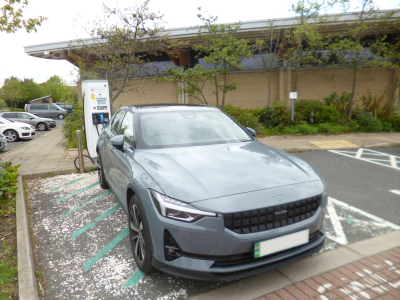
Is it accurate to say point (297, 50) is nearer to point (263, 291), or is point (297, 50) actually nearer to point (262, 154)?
point (262, 154)

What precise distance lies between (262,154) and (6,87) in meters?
51.8

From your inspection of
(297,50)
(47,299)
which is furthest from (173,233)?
(297,50)

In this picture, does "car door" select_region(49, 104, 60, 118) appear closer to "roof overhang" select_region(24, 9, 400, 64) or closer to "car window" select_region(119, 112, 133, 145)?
"roof overhang" select_region(24, 9, 400, 64)

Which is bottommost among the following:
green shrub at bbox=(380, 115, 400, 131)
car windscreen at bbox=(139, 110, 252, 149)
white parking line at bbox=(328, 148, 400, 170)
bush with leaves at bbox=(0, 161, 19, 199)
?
white parking line at bbox=(328, 148, 400, 170)

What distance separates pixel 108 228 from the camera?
12.3ft

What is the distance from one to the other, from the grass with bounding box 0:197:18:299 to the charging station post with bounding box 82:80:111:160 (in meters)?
2.70

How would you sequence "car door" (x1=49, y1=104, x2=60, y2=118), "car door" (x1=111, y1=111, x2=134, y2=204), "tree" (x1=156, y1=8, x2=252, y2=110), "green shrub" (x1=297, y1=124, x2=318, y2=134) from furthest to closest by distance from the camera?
"car door" (x1=49, y1=104, x2=60, y2=118) → "green shrub" (x1=297, y1=124, x2=318, y2=134) → "tree" (x1=156, y1=8, x2=252, y2=110) → "car door" (x1=111, y1=111, x2=134, y2=204)

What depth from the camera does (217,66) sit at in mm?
11125

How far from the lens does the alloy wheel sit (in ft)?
8.73

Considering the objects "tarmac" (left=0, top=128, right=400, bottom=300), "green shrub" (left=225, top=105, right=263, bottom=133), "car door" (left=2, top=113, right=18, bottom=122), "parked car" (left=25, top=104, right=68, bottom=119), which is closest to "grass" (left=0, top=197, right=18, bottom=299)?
"tarmac" (left=0, top=128, right=400, bottom=300)

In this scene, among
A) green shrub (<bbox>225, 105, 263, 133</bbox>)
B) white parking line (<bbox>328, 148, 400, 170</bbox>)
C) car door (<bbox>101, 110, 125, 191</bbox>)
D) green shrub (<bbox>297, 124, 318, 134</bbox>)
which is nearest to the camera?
car door (<bbox>101, 110, 125, 191</bbox>)

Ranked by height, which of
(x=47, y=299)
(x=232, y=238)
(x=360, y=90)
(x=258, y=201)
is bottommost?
(x=47, y=299)

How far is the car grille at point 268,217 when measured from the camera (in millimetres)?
2156

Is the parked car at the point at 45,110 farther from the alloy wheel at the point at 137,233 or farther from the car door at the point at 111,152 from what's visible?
the alloy wheel at the point at 137,233
